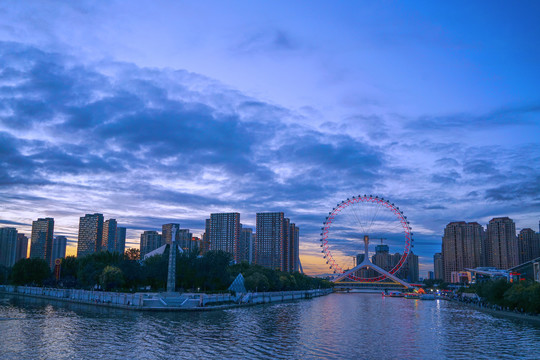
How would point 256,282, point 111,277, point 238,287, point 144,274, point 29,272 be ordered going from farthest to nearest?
point 29,272, point 256,282, point 238,287, point 144,274, point 111,277

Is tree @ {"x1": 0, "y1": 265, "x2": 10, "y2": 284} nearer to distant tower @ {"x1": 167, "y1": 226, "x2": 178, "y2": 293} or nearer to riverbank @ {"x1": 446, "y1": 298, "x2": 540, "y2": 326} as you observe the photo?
distant tower @ {"x1": 167, "y1": 226, "x2": 178, "y2": 293}

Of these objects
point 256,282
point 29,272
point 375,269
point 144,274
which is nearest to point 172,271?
point 144,274

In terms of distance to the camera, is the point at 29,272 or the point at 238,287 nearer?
the point at 238,287

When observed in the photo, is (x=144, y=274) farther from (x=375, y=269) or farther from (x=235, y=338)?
(x=375, y=269)

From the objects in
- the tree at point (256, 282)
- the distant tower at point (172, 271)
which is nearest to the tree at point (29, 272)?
the tree at point (256, 282)

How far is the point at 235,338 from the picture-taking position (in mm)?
39188

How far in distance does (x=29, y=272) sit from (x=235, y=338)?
275 ft

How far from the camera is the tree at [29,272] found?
10444 centimetres

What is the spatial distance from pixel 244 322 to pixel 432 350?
2309 centimetres

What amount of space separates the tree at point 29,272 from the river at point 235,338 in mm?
52310

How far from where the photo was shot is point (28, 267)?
104750 mm

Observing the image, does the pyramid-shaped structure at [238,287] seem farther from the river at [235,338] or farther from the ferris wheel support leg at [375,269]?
the ferris wheel support leg at [375,269]

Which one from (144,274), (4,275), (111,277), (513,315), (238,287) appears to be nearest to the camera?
(513,315)

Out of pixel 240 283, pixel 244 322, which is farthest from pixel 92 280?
pixel 244 322
